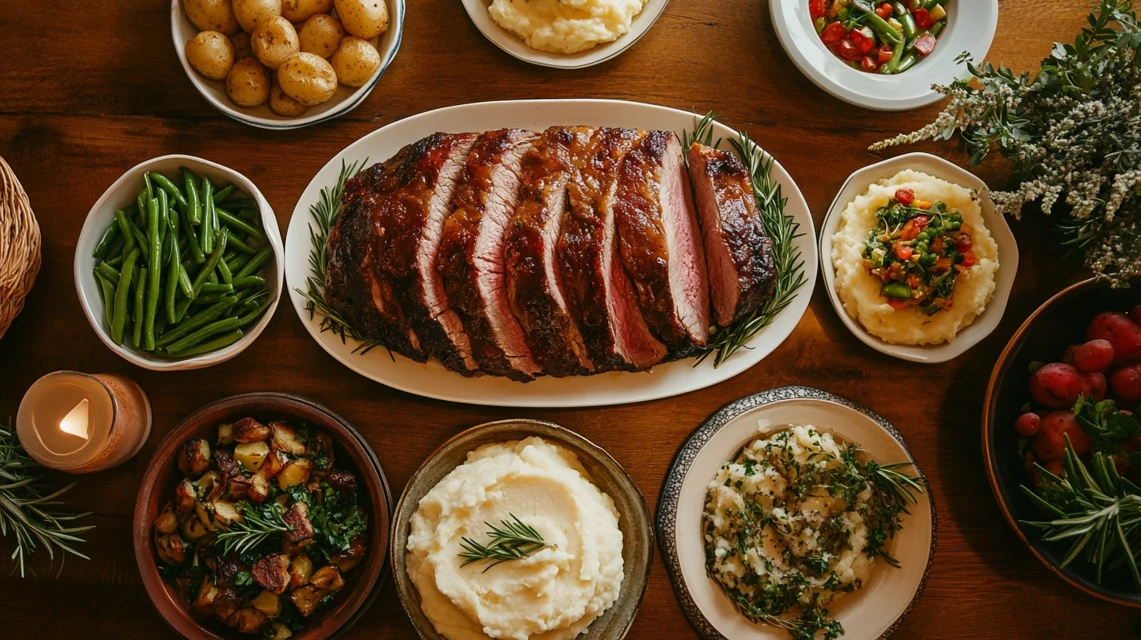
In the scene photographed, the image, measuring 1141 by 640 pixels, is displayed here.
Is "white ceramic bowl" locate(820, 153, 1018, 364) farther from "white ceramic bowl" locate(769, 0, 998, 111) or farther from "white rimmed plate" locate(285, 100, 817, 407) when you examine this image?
"white ceramic bowl" locate(769, 0, 998, 111)

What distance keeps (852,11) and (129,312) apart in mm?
3243

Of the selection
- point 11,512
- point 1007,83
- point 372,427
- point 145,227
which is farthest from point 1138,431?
point 11,512

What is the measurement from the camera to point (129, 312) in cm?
286

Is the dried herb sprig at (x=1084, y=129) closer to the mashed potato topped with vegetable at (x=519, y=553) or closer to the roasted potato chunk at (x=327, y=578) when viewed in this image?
the mashed potato topped with vegetable at (x=519, y=553)

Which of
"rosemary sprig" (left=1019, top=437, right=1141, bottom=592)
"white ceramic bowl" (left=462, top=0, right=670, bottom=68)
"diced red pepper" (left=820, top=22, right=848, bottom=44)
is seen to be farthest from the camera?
"diced red pepper" (left=820, top=22, right=848, bottom=44)

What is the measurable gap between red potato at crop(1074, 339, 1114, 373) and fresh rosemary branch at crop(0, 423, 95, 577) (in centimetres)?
388

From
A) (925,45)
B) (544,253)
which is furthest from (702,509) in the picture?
(925,45)

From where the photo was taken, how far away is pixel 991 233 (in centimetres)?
307

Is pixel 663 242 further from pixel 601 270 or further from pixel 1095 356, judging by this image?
pixel 1095 356

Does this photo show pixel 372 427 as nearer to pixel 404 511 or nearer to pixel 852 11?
pixel 404 511

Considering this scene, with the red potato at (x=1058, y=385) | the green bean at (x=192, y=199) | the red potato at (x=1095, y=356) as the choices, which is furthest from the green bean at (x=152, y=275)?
the red potato at (x=1095, y=356)

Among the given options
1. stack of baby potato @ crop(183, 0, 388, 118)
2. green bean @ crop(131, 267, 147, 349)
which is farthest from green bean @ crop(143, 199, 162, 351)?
stack of baby potato @ crop(183, 0, 388, 118)

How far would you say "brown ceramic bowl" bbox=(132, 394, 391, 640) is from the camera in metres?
2.78

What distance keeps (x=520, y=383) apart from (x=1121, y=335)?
7.83 ft
